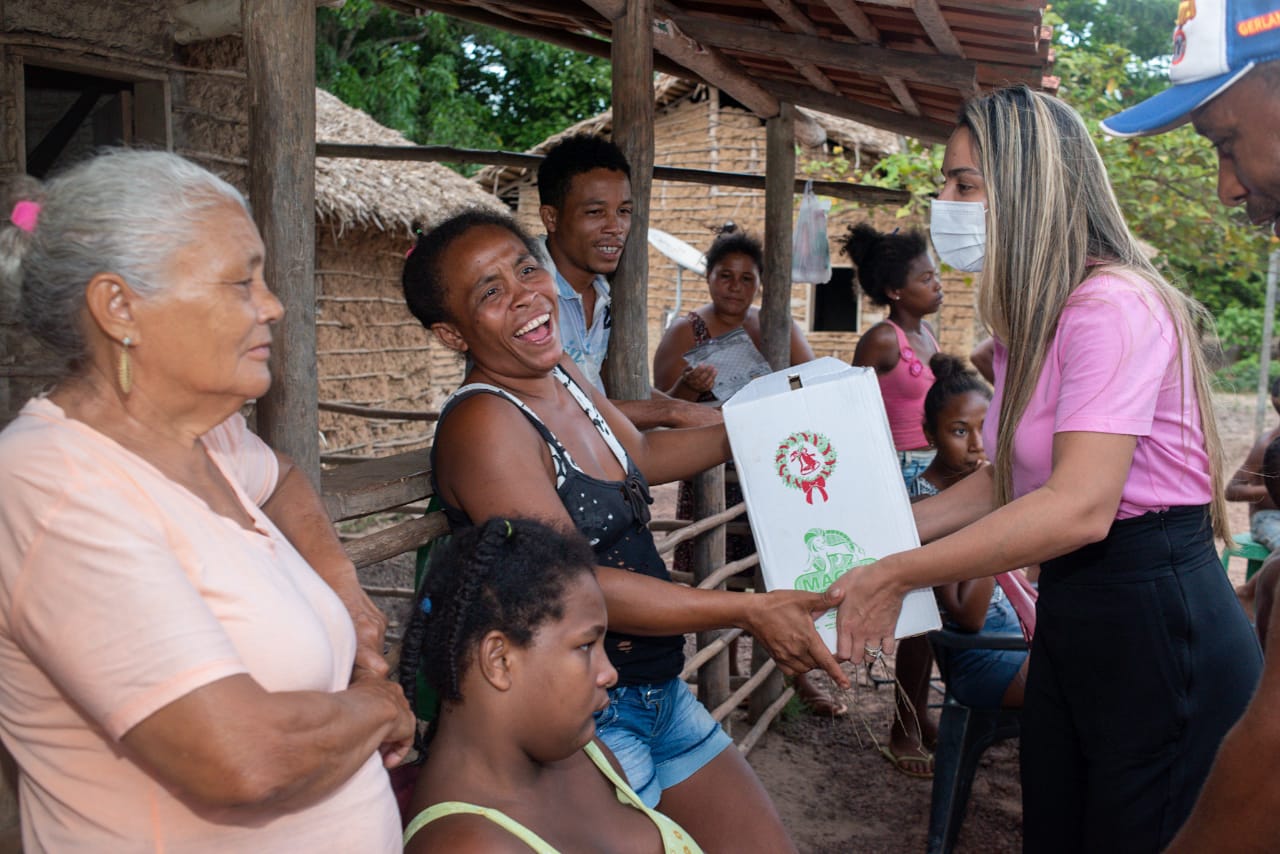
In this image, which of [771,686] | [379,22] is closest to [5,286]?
[771,686]

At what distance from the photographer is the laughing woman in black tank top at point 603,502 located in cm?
217

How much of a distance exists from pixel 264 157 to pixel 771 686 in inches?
150

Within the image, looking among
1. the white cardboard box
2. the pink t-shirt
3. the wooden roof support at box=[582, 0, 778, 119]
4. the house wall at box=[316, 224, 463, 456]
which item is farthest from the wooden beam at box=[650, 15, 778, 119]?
the house wall at box=[316, 224, 463, 456]

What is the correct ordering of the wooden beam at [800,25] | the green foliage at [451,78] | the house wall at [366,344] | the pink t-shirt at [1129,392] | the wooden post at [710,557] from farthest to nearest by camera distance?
the green foliage at [451,78], the house wall at [366,344], the wooden post at [710,557], the wooden beam at [800,25], the pink t-shirt at [1129,392]

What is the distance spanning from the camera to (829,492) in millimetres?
2426

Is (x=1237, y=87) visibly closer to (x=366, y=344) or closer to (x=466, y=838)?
(x=466, y=838)

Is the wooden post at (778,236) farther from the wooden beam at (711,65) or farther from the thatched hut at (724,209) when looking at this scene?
the thatched hut at (724,209)

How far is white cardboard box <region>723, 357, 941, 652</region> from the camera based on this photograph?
7.95 ft

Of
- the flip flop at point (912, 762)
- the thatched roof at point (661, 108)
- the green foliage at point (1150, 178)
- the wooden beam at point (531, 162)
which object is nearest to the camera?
the flip flop at point (912, 762)

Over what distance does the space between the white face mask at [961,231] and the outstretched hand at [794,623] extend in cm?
82

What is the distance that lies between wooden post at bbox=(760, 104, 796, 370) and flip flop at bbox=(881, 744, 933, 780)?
7.63 feet

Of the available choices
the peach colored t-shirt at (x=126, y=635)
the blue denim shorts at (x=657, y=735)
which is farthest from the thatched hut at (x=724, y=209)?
the peach colored t-shirt at (x=126, y=635)

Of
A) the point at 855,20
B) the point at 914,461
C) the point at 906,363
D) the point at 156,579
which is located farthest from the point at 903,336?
the point at 156,579

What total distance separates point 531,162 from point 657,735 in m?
4.24
